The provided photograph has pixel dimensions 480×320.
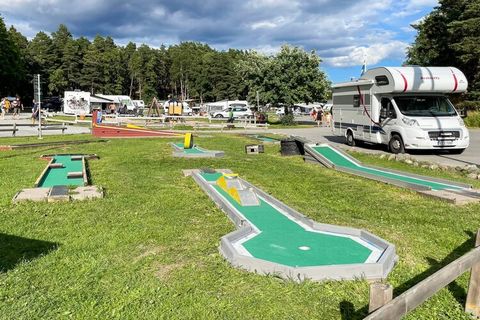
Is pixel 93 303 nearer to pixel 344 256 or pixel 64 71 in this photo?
pixel 344 256

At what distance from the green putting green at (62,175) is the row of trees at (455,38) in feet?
117

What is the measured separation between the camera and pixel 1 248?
498 cm

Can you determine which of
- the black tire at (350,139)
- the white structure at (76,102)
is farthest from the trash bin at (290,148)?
the white structure at (76,102)

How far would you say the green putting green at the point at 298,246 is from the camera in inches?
181

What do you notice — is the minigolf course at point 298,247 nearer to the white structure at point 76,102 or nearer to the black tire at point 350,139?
the black tire at point 350,139

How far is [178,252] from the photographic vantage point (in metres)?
4.98

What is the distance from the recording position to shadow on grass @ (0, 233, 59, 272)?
15.0ft

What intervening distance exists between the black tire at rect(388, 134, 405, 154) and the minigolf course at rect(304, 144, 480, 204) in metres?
3.05

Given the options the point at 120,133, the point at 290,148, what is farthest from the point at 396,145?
the point at 120,133

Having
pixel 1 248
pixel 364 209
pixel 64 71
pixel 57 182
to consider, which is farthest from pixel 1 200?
pixel 64 71

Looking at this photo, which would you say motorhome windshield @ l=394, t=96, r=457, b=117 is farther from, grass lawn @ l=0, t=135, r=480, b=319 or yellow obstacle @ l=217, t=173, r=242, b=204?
yellow obstacle @ l=217, t=173, r=242, b=204

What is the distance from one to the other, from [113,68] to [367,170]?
91.8 m

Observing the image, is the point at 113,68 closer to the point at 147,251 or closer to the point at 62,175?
the point at 62,175

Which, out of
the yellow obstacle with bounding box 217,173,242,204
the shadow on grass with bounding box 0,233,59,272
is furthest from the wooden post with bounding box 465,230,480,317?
the shadow on grass with bounding box 0,233,59,272
